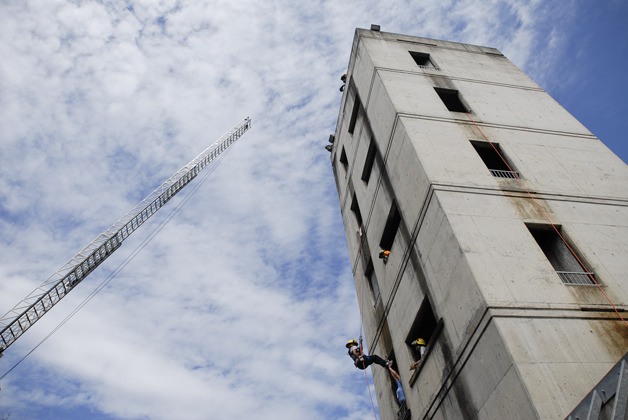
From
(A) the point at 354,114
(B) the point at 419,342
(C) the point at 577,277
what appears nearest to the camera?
(C) the point at 577,277

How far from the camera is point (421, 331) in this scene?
13.4 metres

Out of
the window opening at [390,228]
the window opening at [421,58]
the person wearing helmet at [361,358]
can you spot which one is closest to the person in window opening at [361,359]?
the person wearing helmet at [361,358]

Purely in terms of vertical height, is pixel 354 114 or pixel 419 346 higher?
pixel 354 114

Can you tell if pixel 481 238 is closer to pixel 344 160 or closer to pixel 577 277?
pixel 577 277

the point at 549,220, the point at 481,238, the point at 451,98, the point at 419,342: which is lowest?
the point at 419,342

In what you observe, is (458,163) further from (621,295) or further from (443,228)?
(621,295)

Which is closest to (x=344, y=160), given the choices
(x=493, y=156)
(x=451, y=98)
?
(x=451, y=98)

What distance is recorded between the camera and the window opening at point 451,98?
58.4 ft

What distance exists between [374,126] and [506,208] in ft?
25.2

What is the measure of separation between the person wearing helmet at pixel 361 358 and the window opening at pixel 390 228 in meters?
3.69

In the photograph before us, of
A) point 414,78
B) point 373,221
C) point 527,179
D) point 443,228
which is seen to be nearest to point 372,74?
point 414,78

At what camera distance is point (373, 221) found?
1734 centimetres

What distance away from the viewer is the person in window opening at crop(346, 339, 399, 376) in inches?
554

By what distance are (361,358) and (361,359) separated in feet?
0.15
